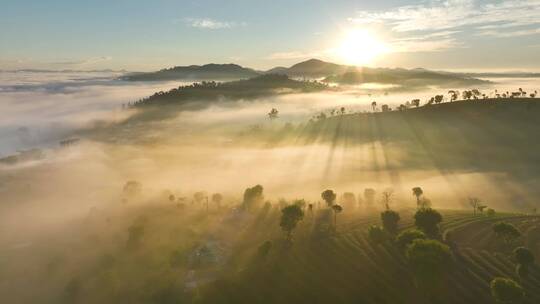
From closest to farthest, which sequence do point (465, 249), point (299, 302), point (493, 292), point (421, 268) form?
point (493, 292)
point (421, 268)
point (299, 302)
point (465, 249)

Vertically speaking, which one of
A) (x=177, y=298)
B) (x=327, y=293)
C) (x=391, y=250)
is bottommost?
(x=177, y=298)

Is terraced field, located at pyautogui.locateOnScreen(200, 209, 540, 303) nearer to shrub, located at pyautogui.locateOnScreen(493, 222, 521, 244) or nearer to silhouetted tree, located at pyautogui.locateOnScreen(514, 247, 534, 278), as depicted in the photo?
silhouetted tree, located at pyautogui.locateOnScreen(514, 247, 534, 278)

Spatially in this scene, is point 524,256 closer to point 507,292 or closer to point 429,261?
point 507,292

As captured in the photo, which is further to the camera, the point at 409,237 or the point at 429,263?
the point at 409,237

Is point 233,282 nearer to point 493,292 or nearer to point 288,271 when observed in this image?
point 288,271

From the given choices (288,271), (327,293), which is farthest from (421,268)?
(288,271)

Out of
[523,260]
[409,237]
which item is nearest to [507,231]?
[523,260]
